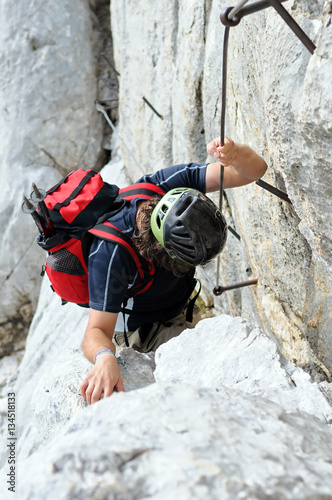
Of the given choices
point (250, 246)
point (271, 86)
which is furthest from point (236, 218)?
point (271, 86)

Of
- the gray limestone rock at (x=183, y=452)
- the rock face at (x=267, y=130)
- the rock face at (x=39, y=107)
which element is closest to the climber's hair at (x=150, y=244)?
the rock face at (x=267, y=130)

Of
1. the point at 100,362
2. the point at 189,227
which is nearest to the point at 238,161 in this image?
the point at 189,227

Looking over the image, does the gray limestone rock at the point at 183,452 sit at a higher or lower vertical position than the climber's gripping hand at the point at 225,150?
lower

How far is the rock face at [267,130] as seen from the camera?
2.29m

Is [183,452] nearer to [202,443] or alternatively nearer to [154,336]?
[202,443]

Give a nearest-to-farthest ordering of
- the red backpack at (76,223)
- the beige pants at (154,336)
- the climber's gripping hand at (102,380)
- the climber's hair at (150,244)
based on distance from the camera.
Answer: the climber's gripping hand at (102,380), the climber's hair at (150,244), the red backpack at (76,223), the beige pants at (154,336)

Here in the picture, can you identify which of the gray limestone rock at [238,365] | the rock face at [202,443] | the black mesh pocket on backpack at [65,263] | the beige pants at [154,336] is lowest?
the beige pants at [154,336]

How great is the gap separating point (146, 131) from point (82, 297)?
4989 millimetres

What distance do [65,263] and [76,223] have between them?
363mm

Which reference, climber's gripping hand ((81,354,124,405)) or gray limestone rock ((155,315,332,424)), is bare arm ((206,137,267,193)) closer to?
gray limestone rock ((155,315,332,424))

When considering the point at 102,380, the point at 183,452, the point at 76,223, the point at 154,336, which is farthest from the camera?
the point at 154,336

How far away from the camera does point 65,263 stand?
12.9 feet

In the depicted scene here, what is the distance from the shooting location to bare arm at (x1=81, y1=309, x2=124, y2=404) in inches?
126

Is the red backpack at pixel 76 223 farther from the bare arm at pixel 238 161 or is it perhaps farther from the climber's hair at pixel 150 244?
the bare arm at pixel 238 161
